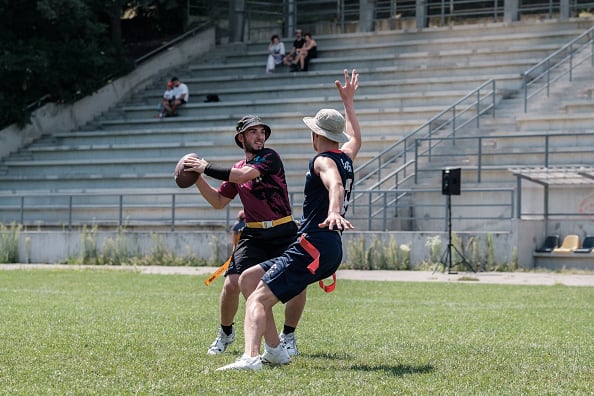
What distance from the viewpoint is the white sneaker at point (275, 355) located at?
346 inches

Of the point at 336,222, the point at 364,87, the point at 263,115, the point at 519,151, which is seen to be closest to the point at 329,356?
the point at 336,222

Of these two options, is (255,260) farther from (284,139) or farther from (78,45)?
(78,45)

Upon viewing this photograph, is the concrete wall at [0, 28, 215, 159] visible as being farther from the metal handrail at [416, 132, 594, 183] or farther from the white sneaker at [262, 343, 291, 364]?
the white sneaker at [262, 343, 291, 364]

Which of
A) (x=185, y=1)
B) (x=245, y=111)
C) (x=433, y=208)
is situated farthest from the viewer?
(x=185, y=1)

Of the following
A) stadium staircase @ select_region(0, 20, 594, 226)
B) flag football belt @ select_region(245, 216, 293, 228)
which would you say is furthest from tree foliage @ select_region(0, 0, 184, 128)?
flag football belt @ select_region(245, 216, 293, 228)

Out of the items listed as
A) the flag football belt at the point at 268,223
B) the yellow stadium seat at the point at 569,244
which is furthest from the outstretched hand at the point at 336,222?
the yellow stadium seat at the point at 569,244

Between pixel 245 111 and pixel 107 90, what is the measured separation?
537 centimetres

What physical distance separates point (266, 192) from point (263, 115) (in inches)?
944

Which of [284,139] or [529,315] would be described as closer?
[529,315]

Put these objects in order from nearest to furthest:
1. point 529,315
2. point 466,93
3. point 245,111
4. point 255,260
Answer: point 255,260 → point 529,315 → point 466,93 → point 245,111

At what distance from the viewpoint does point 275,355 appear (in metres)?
8.80

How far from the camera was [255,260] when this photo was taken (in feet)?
31.0

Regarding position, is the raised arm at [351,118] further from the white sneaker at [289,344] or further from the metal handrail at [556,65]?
the metal handrail at [556,65]

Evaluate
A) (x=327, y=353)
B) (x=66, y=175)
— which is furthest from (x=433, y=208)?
(x=327, y=353)
